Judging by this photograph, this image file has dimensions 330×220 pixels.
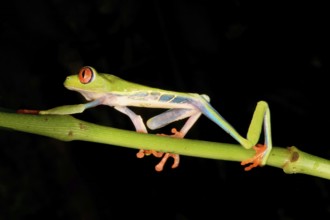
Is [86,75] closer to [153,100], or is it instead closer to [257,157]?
[153,100]

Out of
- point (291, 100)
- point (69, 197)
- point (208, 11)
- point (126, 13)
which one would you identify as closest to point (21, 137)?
point (69, 197)

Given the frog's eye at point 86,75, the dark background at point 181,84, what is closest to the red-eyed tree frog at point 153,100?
the frog's eye at point 86,75

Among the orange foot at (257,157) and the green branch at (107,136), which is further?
the orange foot at (257,157)

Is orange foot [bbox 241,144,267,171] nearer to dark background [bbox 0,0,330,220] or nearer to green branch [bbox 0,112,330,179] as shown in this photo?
green branch [bbox 0,112,330,179]

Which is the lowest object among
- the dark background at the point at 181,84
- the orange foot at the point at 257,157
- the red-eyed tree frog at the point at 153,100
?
the orange foot at the point at 257,157

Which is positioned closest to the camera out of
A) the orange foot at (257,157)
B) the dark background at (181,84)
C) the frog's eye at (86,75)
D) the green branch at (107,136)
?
the green branch at (107,136)

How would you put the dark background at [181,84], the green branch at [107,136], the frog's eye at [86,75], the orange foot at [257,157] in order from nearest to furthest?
1. the green branch at [107,136]
2. the orange foot at [257,157]
3. the frog's eye at [86,75]
4. the dark background at [181,84]

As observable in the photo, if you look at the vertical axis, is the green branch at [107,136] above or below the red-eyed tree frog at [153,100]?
below

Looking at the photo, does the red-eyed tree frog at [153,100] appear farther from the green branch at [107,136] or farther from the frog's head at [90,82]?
the green branch at [107,136]
